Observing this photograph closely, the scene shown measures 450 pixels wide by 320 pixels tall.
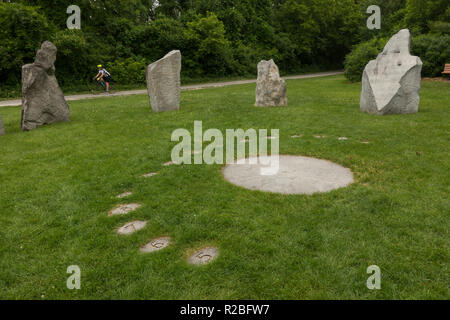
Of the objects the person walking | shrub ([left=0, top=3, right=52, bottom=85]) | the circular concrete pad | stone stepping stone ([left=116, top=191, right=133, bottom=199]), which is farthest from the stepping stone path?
shrub ([left=0, top=3, right=52, bottom=85])

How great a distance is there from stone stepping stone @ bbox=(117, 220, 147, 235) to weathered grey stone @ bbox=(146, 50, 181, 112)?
26.9 ft

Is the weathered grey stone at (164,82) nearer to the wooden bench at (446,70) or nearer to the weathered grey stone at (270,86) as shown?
the weathered grey stone at (270,86)

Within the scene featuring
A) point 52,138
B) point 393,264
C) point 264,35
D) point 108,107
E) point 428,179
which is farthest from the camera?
point 264,35

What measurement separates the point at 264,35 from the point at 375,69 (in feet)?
80.8

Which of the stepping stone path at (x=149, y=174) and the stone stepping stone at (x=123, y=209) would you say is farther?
the stepping stone path at (x=149, y=174)

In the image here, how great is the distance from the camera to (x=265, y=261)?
127 inches

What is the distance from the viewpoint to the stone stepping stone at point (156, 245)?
3.48 m

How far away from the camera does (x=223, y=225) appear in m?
3.92

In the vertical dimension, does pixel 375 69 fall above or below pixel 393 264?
above

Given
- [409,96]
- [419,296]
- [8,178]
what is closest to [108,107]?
[8,178]

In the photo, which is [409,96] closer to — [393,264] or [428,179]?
[428,179]

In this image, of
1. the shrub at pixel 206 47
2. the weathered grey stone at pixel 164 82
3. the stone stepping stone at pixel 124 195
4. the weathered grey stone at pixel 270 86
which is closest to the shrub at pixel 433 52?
the weathered grey stone at pixel 270 86

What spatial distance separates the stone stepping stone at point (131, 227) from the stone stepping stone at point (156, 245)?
0.36 meters
